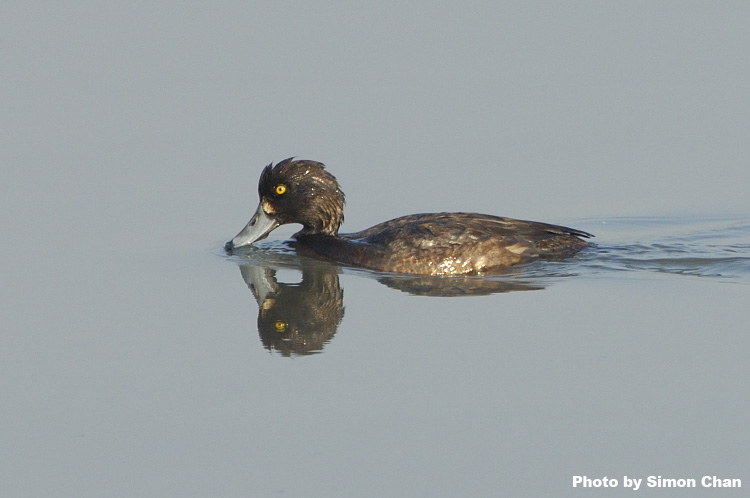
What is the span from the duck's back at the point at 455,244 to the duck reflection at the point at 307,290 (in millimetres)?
159

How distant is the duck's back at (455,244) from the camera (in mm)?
12086

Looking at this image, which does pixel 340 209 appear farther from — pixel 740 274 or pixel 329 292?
pixel 740 274

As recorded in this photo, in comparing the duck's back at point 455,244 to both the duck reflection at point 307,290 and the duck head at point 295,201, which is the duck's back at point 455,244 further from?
the duck head at point 295,201

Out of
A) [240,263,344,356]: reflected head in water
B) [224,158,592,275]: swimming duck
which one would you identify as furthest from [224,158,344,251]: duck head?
[240,263,344,356]: reflected head in water

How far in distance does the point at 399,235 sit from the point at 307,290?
3.85ft

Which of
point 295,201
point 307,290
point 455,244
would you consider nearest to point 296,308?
point 307,290

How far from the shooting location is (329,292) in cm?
1154

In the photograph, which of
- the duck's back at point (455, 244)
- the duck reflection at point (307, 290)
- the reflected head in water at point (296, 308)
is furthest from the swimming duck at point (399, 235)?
the reflected head in water at point (296, 308)

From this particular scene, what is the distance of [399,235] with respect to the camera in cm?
1218

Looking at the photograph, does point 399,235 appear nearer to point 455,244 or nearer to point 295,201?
point 455,244

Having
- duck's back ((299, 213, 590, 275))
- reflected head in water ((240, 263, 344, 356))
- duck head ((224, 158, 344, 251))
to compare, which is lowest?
reflected head in water ((240, 263, 344, 356))

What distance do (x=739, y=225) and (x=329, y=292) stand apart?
5.04m

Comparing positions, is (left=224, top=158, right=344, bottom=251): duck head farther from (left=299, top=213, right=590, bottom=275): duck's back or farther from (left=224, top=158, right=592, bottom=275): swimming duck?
(left=299, top=213, right=590, bottom=275): duck's back

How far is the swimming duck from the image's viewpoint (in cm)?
1209
